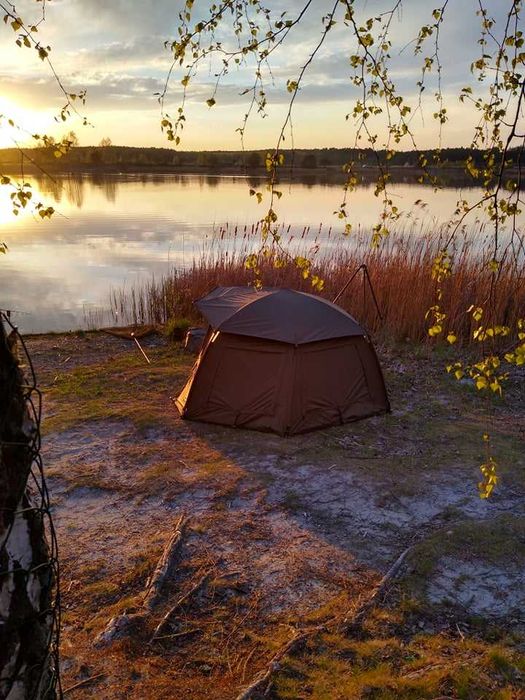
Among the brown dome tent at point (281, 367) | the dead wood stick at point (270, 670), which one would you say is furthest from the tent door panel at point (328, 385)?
the dead wood stick at point (270, 670)

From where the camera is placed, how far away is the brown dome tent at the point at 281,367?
638 cm

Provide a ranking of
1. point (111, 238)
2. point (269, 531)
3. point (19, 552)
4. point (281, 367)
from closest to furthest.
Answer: point (19, 552)
point (269, 531)
point (281, 367)
point (111, 238)

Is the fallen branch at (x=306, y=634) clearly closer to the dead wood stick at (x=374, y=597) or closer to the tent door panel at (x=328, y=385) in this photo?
the dead wood stick at (x=374, y=597)

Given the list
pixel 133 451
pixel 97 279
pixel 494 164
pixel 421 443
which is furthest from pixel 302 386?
pixel 97 279

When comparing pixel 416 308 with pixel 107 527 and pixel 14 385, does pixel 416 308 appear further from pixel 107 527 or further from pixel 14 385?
pixel 14 385

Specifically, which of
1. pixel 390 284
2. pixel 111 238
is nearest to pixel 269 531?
pixel 390 284

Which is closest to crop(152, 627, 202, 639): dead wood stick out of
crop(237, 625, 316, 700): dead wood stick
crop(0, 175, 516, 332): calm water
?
crop(237, 625, 316, 700): dead wood stick

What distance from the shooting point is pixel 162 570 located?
3.92 meters

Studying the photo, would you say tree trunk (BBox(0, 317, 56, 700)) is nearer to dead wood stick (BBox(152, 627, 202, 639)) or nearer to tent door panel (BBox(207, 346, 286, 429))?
dead wood stick (BBox(152, 627, 202, 639))

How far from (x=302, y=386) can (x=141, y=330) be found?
542cm

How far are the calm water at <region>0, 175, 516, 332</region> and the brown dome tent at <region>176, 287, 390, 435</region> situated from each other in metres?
2.17

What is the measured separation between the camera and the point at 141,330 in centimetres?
1102

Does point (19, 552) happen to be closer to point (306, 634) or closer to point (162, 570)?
point (306, 634)

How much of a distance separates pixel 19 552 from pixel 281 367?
15.4 ft
